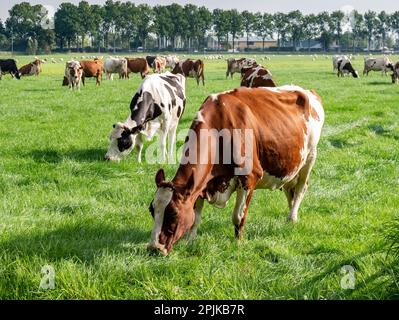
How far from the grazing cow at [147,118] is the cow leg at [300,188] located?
166 inches

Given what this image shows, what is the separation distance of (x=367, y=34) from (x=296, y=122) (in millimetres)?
164992

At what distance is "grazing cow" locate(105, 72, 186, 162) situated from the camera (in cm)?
1027

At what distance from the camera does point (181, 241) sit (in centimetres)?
561

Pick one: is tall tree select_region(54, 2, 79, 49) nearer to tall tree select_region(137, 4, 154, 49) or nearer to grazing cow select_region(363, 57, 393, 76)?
tall tree select_region(137, 4, 154, 49)

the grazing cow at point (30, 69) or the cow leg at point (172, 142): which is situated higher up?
the grazing cow at point (30, 69)

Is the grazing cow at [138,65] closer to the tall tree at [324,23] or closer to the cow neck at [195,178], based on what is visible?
the cow neck at [195,178]

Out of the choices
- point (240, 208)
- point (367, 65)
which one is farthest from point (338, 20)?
point (240, 208)

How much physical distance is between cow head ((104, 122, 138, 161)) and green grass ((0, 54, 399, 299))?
346 millimetres

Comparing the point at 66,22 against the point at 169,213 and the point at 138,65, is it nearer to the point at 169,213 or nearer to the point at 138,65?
the point at 138,65

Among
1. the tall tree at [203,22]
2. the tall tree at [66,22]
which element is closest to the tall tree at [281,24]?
the tall tree at [203,22]

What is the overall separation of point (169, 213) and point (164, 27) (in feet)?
446

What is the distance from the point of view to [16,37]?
12538cm

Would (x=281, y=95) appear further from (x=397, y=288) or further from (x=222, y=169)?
(x=397, y=288)

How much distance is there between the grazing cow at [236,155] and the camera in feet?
15.9
